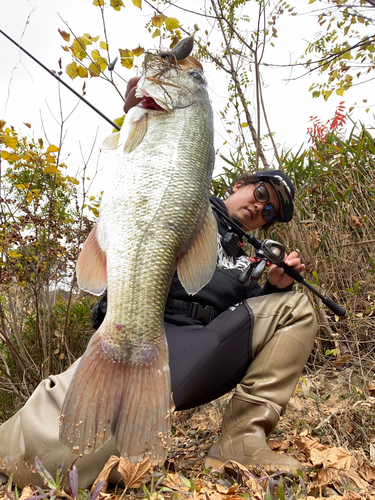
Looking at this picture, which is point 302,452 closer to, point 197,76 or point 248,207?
point 248,207

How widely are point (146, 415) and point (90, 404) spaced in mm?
203

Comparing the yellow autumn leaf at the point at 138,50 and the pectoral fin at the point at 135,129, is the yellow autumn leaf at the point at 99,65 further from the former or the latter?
the pectoral fin at the point at 135,129

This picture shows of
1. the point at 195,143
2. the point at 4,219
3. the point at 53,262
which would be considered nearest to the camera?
the point at 195,143

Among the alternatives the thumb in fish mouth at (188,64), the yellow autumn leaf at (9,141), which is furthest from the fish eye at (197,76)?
Answer: the yellow autumn leaf at (9,141)

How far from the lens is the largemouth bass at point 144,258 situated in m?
1.37

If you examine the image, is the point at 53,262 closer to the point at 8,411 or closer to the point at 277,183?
the point at 8,411

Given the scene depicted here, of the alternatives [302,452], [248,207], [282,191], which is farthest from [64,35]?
[302,452]

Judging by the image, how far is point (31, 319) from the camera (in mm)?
4012

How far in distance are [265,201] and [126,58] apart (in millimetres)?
1374

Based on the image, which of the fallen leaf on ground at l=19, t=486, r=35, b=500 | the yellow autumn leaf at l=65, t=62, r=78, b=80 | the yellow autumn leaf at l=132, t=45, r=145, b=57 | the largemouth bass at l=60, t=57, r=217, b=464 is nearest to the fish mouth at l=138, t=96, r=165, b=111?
the largemouth bass at l=60, t=57, r=217, b=464

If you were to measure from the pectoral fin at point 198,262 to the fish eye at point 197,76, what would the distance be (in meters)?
0.85

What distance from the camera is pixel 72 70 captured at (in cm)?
265

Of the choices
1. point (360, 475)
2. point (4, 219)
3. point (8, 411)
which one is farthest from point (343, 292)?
point (8, 411)

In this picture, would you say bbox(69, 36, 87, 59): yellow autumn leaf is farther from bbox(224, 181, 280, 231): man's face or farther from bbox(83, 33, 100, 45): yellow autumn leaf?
bbox(224, 181, 280, 231): man's face
